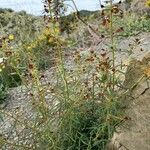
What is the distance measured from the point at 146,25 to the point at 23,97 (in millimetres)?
4135

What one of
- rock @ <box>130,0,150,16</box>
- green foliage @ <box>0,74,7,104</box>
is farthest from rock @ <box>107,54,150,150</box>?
rock @ <box>130,0,150,16</box>

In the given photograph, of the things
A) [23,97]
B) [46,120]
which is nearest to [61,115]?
[46,120]

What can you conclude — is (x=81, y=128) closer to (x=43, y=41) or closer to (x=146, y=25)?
(x=43, y=41)

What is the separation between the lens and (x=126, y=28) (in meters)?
9.47

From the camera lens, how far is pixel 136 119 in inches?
144

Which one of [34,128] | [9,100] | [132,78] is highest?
[132,78]

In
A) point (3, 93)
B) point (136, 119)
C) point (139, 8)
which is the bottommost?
point (3, 93)

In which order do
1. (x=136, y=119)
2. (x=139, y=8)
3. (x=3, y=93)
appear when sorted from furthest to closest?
(x=139, y=8)
(x=3, y=93)
(x=136, y=119)

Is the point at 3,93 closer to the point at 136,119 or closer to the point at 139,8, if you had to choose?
the point at 136,119

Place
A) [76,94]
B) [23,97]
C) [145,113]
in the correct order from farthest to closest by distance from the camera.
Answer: [23,97], [76,94], [145,113]

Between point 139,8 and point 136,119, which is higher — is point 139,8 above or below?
below

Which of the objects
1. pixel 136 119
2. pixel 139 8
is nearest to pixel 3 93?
pixel 136 119

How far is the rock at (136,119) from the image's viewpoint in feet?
11.4

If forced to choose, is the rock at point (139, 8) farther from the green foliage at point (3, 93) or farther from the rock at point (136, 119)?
the rock at point (136, 119)
